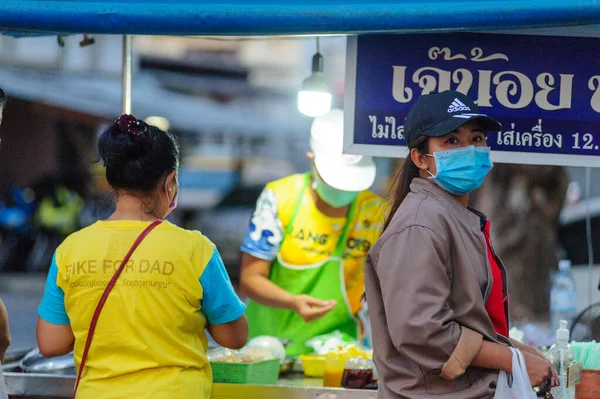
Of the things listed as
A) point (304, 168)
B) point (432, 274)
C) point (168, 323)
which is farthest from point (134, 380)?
point (304, 168)

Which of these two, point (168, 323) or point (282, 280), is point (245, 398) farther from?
point (282, 280)

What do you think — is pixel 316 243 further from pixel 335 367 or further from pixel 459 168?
pixel 459 168

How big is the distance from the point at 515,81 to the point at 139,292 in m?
1.66

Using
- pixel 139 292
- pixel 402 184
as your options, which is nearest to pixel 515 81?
pixel 402 184

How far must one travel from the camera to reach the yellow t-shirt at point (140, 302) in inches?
111

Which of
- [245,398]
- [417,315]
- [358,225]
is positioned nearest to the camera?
[417,315]

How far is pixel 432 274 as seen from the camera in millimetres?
2590

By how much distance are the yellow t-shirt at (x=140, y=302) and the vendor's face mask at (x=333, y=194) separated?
6.71ft

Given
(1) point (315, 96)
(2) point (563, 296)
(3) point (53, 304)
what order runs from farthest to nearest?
(2) point (563, 296)
(1) point (315, 96)
(3) point (53, 304)

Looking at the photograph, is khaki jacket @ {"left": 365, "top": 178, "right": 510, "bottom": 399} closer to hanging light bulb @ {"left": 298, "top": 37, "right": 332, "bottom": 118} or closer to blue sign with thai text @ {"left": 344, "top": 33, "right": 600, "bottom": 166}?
blue sign with thai text @ {"left": 344, "top": 33, "right": 600, "bottom": 166}

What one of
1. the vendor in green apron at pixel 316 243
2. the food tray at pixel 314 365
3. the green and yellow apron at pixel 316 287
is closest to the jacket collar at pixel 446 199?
the food tray at pixel 314 365

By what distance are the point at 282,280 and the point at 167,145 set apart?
2.17 meters

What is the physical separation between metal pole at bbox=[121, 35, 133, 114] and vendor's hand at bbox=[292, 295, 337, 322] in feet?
4.20

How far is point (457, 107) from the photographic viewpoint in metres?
2.75
